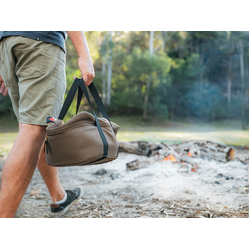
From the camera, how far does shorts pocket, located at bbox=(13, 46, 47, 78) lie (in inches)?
40.3

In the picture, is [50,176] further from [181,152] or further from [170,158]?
[181,152]

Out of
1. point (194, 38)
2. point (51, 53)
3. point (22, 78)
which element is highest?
point (194, 38)

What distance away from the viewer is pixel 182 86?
11242 mm

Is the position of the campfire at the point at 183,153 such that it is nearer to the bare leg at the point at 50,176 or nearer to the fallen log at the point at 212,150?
the fallen log at the point at 212,150

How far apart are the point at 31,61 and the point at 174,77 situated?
10.8 m

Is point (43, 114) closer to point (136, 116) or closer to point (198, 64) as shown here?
point (136, 116)

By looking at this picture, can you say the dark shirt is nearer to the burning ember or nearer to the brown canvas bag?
the brown canvas bag

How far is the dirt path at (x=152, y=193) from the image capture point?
148 centimetres

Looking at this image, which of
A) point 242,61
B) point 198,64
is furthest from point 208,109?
point 242,61

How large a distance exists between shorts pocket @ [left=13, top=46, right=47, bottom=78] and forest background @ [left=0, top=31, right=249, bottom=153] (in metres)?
8.37

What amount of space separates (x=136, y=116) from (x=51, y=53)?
9755mm

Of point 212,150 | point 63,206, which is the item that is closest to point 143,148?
point 212,150

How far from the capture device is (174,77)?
11258mm

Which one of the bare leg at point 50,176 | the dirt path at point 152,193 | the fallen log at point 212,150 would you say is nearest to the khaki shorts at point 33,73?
the bare leg at point 50,176
